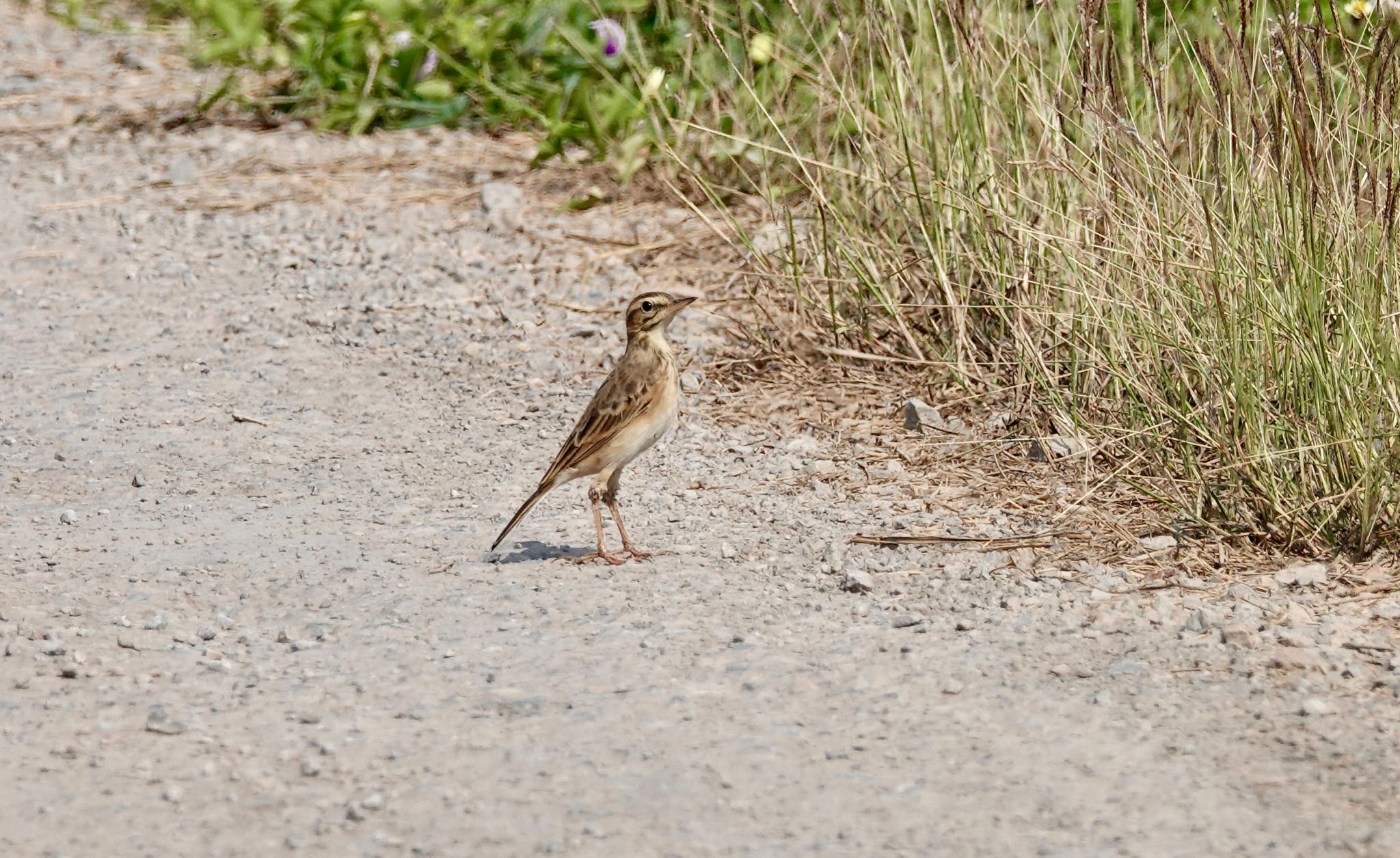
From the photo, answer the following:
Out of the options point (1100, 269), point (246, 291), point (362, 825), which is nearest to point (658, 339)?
point (1100, 269)

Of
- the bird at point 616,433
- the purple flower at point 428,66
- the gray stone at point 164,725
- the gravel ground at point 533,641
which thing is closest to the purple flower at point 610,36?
the purple flower at point 428,66

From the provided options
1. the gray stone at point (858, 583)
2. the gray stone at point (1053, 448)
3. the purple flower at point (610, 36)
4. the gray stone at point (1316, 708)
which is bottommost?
the gray stone at point (858, 583)

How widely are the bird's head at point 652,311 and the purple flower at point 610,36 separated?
8.92 ft

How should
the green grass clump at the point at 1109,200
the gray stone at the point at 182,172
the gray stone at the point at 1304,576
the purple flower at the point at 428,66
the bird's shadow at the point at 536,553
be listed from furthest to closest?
the purple flower at the point at 428,66
the gray stone at the point at 182,172
the bird's shadow at the point at 536,553
the green grass clump at the point at 1109,200
the gray stone at the point at 1304,576

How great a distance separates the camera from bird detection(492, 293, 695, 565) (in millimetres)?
5496

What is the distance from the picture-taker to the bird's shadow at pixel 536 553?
5449 mm

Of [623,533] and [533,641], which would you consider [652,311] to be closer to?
[623,533]

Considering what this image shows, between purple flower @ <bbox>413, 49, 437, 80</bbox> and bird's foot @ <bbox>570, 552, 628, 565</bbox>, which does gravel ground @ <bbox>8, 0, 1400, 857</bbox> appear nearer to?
bird's foot @ <bbox>570, 552, 628, 565</bbox>

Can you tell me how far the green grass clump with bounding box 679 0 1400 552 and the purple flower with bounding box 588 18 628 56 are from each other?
1320 mm

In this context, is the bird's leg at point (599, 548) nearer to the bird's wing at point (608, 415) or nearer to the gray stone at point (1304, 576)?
the bird's wing at point (608, 415)

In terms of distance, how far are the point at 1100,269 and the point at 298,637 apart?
279cm

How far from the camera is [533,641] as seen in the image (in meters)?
4.74

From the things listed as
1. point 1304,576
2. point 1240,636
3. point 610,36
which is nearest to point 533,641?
point 1240,636

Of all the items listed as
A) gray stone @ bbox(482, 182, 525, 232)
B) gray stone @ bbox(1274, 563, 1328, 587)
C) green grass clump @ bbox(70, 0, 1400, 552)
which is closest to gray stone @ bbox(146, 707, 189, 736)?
green grass clump @ bbox(70, 0, 1400, 552)
